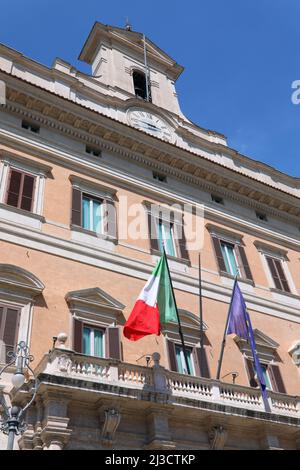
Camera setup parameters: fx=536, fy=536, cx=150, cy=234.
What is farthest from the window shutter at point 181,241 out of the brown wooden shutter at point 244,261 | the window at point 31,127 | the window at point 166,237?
the window at point 31,127

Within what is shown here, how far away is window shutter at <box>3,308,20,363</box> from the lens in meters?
11.1

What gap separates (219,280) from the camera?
1623 cm

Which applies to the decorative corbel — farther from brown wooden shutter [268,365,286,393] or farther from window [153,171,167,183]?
window [153,171,167,183]

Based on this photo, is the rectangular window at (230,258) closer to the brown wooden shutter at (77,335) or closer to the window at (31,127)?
the brown wooden shutter at (77,335)

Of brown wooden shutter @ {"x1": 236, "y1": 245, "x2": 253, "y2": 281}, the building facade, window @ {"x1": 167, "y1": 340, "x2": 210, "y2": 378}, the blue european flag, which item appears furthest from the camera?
brown wooden shutter @ {"x1": 236, "y1": 245, "x2": 253, "y2": 281}

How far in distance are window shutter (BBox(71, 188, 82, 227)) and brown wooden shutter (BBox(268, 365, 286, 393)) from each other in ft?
21.7

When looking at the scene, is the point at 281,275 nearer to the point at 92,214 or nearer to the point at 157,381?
the point at 92,214

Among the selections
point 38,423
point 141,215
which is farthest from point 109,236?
point 38,423

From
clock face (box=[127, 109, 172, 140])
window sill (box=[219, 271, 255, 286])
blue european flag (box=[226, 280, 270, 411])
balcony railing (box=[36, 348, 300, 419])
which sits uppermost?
clock face (box=[127, 109, 172, 140])

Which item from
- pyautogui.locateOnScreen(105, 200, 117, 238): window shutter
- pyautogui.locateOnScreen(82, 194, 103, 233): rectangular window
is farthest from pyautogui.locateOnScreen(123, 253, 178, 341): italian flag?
pyautogui.locateOnScreen(82, 194, 103, 233): rectangular window

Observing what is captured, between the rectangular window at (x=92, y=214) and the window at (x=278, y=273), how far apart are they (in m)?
6.52

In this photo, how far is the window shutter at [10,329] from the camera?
11.1 meters
